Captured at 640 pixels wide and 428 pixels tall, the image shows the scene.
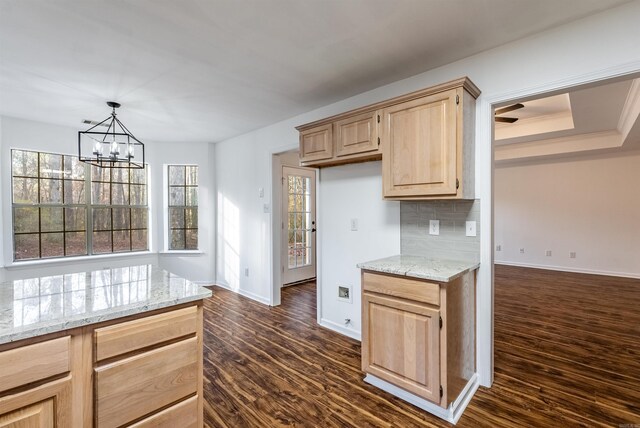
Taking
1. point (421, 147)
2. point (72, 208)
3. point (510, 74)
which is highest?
point (510, 74)

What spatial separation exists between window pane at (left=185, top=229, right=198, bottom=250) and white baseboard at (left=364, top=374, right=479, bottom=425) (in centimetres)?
399

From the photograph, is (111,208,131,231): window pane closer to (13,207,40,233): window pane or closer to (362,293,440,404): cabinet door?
(13,207,40,233): window pane

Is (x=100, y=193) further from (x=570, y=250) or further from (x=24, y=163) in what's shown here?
(x=570, y=250)

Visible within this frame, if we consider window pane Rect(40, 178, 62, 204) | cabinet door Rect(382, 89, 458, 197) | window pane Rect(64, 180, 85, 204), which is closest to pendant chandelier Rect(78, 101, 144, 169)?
window pane Rect(64, 180, 85, 204)

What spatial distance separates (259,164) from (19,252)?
3.35 meters

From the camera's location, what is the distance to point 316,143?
2973mm

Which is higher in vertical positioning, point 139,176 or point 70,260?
point 139,176

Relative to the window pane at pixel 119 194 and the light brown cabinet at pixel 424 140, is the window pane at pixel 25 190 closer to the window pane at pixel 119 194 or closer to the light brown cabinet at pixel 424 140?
the window pane at pixel 119 194

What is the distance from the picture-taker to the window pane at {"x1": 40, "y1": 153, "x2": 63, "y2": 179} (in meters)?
4.18

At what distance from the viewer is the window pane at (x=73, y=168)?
438cm

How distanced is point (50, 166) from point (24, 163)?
0.87ft

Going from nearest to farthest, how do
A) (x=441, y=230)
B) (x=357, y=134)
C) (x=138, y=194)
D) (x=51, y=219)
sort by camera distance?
(x=441, y=230) < (x=357, y=134) < (x=51, y=219) < (x=138, y=194)

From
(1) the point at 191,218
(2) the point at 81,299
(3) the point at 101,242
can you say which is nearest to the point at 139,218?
(3) the point at 101,242

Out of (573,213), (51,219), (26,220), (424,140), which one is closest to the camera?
(424,140)
